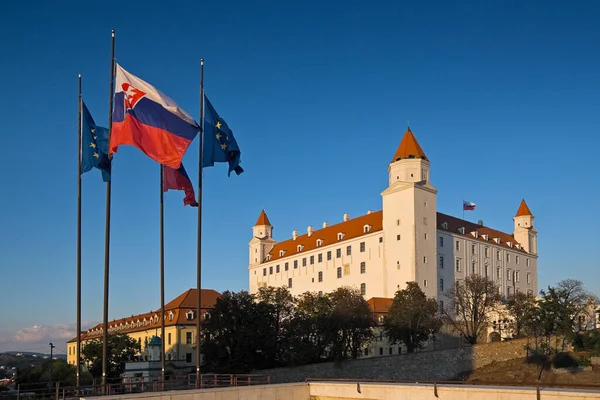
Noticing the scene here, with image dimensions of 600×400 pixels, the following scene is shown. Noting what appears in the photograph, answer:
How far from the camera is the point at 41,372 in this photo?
253 feet

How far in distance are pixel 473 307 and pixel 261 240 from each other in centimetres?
5220

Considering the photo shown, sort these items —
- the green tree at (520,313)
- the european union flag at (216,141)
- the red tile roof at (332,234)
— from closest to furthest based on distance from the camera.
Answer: the european union flag at (216,141), the green tree at (520,313), the red tile roof at (332,234)

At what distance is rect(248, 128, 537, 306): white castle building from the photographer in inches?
3568

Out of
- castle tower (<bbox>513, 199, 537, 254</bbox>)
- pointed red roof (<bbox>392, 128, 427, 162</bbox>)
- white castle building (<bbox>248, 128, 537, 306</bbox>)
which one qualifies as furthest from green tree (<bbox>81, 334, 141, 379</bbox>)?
castle tower (<bbox>513, 199, 537, 254</bbox>)

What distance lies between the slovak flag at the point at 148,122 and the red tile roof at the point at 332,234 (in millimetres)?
71090

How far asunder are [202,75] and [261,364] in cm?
3959

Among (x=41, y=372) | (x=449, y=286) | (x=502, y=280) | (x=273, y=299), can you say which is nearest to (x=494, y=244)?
(x=502, y=280)

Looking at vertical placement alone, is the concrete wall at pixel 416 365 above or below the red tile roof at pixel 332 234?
below

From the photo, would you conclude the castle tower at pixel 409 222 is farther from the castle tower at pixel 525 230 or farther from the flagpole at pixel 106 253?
the flagpole at pixel 106 253

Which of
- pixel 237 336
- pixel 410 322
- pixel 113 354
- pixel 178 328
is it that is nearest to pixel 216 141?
pixel 237 336

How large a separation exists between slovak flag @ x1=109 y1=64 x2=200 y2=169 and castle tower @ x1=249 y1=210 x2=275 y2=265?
9669 centimetres

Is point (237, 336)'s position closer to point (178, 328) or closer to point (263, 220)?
point (178, 328)

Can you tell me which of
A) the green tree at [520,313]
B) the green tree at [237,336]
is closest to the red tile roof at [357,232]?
the green tree at [520,313]

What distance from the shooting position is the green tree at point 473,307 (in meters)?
78.2
